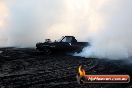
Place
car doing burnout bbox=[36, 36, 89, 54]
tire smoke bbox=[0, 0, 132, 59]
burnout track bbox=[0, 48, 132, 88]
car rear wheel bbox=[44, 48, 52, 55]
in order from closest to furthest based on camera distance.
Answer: burnout track bbox=[0, 48, 132, 88]
car doing burnout bbox=[36, 36, 89, 54]
car rear wheel bbox=[44, 48, 52, 55]
tire smoke bbox=[0, 0, 132, 59]

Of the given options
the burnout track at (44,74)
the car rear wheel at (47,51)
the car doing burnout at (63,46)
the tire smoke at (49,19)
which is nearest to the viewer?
the burnout track at (44,74)

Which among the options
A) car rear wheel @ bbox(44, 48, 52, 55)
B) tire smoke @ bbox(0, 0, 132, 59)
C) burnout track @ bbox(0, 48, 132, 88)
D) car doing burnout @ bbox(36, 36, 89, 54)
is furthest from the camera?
tire smoke @ bbox(0, 0, 132, 59)

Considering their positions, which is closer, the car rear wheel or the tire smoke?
the car rear wheel

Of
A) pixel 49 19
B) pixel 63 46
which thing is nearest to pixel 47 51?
pixel 63 46

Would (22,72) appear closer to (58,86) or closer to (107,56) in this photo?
(58,86)

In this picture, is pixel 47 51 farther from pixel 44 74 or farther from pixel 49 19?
pixel 49 19

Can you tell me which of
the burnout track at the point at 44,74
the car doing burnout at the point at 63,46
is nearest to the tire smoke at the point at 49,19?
the car doing burnout at the point at 63,46

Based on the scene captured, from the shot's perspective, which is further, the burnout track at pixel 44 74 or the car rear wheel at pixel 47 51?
the car rear wheel at pixel 47 51

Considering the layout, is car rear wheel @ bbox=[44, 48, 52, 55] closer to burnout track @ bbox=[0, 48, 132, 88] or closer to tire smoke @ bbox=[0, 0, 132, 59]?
burnout track @ bbox=[0, 48, 132, 88]

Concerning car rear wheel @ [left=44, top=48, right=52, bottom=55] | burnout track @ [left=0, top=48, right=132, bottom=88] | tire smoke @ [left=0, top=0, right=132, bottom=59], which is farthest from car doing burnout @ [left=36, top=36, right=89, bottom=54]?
tire smoke @ [left=0, top=0, right=132, bottom=59]

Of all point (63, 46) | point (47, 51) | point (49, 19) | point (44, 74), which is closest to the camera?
point (44, 74)

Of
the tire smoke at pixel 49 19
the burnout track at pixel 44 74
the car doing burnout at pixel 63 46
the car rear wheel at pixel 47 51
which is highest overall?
the tire smoke at pixel 49 19

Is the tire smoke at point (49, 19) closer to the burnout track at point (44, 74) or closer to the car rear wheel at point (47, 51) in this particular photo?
the car rear wheel at point (47, 51)

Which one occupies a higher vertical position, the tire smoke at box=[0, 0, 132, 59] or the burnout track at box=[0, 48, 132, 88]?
the tire smoke at box=[0, 0, 132, 59]
